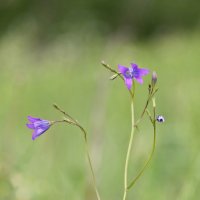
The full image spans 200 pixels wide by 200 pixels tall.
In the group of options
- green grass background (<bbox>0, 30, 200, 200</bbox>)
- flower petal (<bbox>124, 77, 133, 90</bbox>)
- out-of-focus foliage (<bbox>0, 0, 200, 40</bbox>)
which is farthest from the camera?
out-of-focus foliage (<bbox>0, 0, 200, 40</bbox>)

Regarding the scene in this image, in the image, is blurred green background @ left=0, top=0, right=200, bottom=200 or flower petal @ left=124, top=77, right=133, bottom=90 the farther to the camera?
blurred green background @ left=0, top=0, right=200, bottom=200

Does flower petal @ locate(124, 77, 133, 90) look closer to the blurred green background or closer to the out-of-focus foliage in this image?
the blurred green background

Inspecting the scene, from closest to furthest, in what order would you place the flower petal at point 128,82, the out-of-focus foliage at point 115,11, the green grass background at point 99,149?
the flower petal at point 128,82
the green grass background at point 99,149
the out-of-focus foliage at point 115,11

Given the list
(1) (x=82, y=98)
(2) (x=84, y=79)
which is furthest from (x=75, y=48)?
(2) (x=84, y=79)

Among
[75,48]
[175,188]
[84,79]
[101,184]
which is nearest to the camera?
[175,188]

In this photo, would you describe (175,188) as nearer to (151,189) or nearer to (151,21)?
(151,189)

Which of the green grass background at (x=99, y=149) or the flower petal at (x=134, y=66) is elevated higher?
the green grass background at (x=99, y=149)

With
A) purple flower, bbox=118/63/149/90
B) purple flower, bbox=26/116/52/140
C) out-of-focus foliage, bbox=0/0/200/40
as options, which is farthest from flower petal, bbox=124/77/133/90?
out-of-focus foliage, bbox=0/0/200/40

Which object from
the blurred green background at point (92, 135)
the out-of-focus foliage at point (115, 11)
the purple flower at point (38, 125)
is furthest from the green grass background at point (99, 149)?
the out-of-focus foliage at point (115, 11)

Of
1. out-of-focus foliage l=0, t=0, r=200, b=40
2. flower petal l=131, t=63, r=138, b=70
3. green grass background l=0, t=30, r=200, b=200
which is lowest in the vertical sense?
flower petal l=131, t=63, r=138, b=70

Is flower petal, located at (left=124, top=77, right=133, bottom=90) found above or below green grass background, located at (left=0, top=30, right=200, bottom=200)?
below

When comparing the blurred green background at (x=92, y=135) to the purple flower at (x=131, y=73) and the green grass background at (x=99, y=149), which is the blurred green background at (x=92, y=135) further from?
the purple flower at (x=131, y=73)
